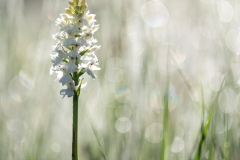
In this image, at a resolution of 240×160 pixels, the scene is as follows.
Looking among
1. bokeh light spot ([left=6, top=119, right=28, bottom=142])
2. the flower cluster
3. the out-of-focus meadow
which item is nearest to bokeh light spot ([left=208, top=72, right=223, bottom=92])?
the out-of-focus meadow

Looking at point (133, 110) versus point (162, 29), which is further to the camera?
point (162, 29)

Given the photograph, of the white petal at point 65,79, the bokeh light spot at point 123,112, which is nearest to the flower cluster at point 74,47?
the white petal at point 65,79

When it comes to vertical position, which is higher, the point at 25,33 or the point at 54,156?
the point at 25,33

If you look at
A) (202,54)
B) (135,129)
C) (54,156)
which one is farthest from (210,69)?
(54,156)

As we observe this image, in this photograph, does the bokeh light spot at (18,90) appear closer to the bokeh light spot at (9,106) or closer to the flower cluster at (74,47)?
the bokeh light spot at (9,106)

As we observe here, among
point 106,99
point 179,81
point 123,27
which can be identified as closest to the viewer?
point 123,27

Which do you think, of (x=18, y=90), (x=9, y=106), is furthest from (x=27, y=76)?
(x=9, y=106)

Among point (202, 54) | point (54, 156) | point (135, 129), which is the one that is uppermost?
point (202, 54)

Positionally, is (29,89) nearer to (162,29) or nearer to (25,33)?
(162,29)

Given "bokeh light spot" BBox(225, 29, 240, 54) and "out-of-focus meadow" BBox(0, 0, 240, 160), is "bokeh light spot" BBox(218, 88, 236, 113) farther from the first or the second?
"bokeh light spot" BBox(225, 29, 240, 54)
